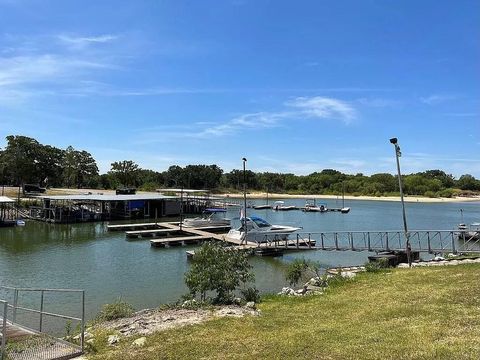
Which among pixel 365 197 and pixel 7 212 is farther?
pixel 365 197

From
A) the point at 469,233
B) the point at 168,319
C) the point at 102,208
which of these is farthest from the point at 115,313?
the point at 102,208

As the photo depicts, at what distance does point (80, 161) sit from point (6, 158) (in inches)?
1819

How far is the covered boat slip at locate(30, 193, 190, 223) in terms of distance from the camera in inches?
2665

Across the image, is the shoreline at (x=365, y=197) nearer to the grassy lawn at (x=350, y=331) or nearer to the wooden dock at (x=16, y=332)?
the grassy lawn at (x=350, y=331)

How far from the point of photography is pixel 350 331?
34.1ft

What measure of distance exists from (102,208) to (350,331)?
223ft

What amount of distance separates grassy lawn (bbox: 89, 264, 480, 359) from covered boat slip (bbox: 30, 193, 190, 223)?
182 feet

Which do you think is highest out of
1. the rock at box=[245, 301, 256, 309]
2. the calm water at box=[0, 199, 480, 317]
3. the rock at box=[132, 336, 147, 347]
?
the rock at box=[132, 336, 147, 347]

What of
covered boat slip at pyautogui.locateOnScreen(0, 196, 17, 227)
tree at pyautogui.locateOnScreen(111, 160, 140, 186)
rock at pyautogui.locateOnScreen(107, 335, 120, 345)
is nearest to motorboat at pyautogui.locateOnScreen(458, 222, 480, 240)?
rock at pyautogui.locateOnScreen(107, 335, 120, 345)

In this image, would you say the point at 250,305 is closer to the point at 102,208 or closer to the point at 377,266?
the point at 377,266

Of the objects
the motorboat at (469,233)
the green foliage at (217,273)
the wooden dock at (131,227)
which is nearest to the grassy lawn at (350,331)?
the green foliage at (217,273)

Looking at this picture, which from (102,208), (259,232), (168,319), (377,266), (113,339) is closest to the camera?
(113,339)

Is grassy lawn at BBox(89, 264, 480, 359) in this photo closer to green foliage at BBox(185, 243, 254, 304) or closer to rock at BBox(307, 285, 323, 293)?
green foliage at BBox(185, 243, 254, 304)

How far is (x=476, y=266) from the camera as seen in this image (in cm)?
1925
